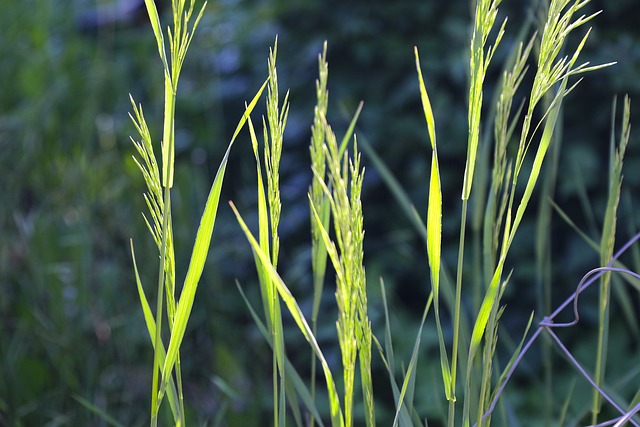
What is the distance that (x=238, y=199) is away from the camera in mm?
2410

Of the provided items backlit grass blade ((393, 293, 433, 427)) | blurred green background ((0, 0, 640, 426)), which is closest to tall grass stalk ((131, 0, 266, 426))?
backlit grass blade ((393, 293, 433, 427))

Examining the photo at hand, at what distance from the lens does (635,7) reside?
6.24 feet

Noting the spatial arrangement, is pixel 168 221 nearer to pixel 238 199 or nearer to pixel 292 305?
pixel 292 305

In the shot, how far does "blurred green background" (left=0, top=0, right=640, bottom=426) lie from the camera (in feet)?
5.63

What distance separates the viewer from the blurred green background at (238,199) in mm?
1716

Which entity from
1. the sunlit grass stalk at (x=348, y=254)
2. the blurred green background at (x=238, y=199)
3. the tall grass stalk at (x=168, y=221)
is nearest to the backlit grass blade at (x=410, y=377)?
the sunlit grass stalk at (x=348, y=254)

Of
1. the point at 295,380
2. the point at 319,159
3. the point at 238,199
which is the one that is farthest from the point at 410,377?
the point at 238,199

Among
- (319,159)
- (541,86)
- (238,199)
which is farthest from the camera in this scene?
(238,199)

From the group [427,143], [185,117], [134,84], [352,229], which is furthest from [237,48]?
[352,229]

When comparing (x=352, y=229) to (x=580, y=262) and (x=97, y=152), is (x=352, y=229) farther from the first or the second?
(x=97, y=152)

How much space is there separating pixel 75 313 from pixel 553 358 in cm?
113

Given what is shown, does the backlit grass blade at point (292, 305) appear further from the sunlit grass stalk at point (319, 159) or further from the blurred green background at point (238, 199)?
the blurred green background at point (238, 199)

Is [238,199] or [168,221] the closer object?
[168,221]

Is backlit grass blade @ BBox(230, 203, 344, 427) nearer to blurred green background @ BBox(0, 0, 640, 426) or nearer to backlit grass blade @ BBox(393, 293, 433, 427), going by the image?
backlit grass blade @ BBox(393, 293, 433, 427)
